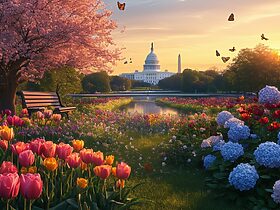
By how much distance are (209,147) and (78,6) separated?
10820mm

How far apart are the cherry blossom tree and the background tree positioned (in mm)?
57510

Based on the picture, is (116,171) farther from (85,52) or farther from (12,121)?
(85,52)

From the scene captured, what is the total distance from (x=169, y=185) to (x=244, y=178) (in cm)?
165

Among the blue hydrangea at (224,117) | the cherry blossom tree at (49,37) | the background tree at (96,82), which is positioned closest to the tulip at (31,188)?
the blue hydrangea at (224,117)

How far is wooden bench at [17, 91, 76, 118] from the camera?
13.1 metres

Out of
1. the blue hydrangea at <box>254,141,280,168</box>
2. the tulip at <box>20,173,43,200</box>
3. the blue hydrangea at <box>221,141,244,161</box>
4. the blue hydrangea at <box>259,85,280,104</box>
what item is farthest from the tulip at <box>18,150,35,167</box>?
the blue hydrangea at <box>259,85,280,104</box>

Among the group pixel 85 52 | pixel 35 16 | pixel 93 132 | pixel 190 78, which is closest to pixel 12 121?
pixel 93 132

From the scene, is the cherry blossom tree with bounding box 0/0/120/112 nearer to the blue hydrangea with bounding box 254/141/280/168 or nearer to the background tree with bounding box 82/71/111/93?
the blue hydrangea with bounding box 254/141/280/168

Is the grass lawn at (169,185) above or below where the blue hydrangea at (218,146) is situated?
below

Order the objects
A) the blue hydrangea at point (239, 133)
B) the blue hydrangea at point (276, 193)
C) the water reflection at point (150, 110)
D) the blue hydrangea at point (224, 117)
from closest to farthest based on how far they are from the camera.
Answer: the blue hydrangea at point (276, 193), the blue hydrangea at point (239, 133), the blue hydrangea at point (224, 117), the water reflection at point (150, 110)

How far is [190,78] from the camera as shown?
77.0m

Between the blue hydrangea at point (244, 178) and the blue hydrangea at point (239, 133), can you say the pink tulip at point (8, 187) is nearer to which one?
the blue hydrangea at point (244, 178)

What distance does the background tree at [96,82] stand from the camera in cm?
7594

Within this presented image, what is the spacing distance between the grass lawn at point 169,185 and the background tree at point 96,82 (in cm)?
6634
